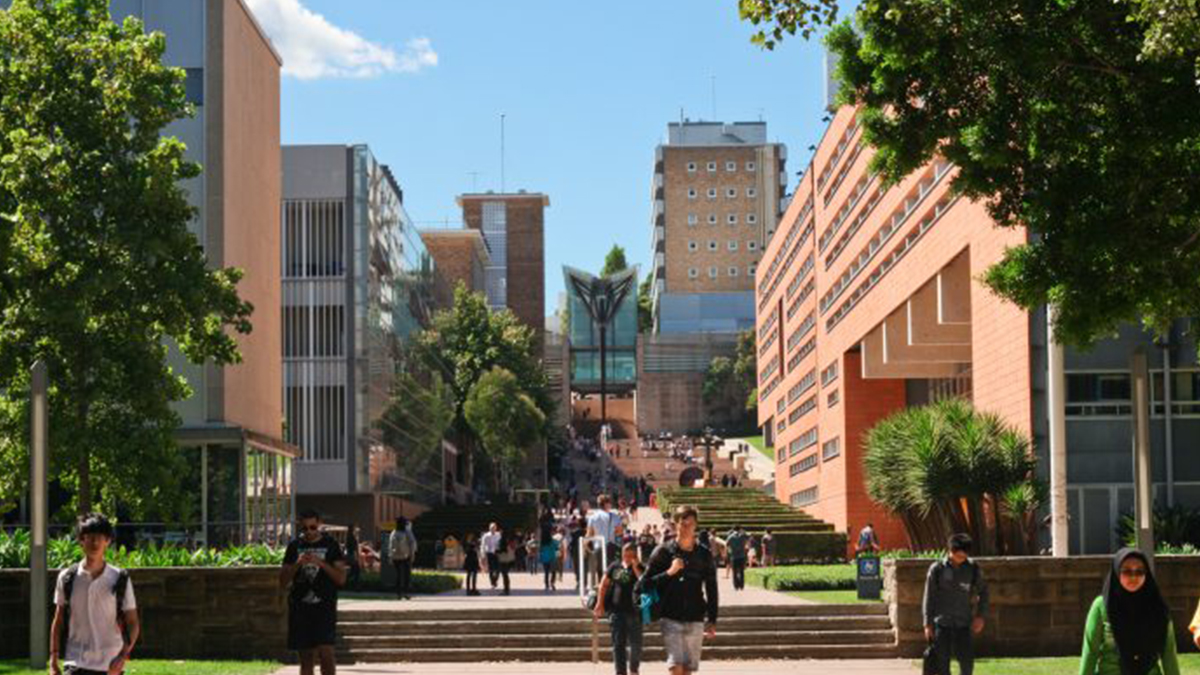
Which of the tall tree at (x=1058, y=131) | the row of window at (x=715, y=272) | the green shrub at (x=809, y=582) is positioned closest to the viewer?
the tall tree at (x=1058, y=131)

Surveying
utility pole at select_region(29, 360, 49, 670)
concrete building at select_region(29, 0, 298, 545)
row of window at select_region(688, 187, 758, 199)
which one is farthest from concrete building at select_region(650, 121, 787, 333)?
utility pole at select_region(29, 360, 49, 670)

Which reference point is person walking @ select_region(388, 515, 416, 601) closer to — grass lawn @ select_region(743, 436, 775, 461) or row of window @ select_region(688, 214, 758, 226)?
grass lawn @ select_region(743, 436, 775, 461)

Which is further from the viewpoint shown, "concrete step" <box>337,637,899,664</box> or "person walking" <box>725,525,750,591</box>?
"person walking" <box>725,525,750,591</box>

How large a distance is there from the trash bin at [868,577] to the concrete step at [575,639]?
12.6 ft

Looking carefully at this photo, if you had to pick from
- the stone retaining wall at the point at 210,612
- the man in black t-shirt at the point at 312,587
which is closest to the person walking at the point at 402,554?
the stone retaining wall at the point at 210,612

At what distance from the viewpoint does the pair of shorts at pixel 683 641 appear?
14.5 metres

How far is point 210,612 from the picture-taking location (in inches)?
901

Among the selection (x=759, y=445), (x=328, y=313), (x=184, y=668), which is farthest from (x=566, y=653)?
(x=759, y=445)

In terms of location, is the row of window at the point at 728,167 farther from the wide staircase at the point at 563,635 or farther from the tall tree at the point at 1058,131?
the tall tree at the point at 1058,131

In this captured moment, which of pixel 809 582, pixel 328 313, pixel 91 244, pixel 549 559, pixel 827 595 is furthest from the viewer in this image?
pixel 328 313

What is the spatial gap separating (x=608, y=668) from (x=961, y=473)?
13.7 m

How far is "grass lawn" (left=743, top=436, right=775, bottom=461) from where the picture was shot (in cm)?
13562

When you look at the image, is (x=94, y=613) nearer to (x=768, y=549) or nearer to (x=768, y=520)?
(x=768, y=549)

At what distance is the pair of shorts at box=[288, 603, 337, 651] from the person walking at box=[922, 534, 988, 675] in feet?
16.0
